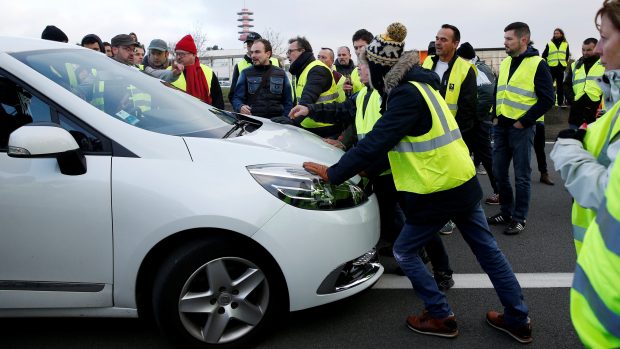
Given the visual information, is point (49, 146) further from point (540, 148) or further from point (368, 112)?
point (540, 148)

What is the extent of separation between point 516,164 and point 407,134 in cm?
261

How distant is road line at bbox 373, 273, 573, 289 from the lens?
11.9 feet

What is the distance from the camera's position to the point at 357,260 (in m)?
2.89

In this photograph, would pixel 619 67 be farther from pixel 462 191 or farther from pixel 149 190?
pixel 149 190

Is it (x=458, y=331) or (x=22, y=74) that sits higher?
(x=22, y=74)

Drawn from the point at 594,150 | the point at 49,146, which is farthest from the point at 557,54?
the point at 49,146

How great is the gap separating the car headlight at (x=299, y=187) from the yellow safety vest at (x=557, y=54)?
1117 cm

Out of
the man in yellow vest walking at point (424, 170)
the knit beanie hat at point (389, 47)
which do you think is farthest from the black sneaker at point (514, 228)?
the knit beanie hat at point (389, 47)

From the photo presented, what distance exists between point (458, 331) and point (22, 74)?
8.83 ft

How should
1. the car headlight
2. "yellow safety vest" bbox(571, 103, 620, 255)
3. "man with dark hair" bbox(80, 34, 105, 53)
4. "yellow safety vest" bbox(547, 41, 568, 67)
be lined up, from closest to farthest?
"yellow safety vest" bbox(571, 103, 620, 255) < the car headlight < "man with dark hair" bbox(80, 34, 105, 53) < "yellow safety vest" bbox(547, 41, 568, 67)

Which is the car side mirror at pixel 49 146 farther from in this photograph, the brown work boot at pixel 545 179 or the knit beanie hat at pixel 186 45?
the brown work boot at pixel 545 179

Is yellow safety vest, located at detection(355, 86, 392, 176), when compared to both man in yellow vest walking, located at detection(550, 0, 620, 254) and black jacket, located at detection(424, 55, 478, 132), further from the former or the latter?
man in yellow vest walking, located at detection(550, 0, 620, 254)

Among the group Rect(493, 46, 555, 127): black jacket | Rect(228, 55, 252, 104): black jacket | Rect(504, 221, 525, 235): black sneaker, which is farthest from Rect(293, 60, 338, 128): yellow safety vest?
Rect(504, 221, 525, 235): black sneaker

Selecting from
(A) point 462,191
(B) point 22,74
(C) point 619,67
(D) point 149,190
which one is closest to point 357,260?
(A) point 462,191
